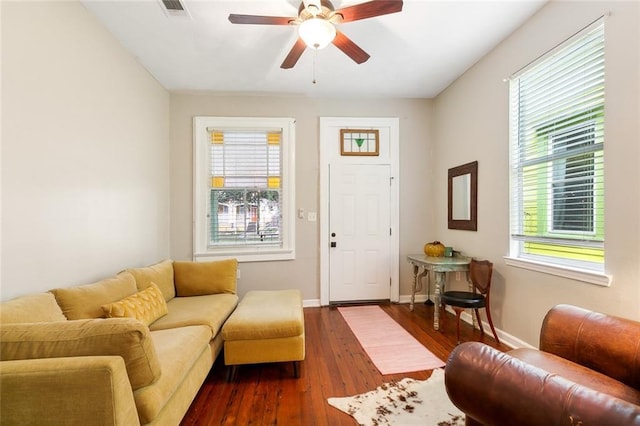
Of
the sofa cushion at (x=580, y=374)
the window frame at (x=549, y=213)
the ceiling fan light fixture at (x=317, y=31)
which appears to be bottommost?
the sofa cushion at (x=580, y=374)

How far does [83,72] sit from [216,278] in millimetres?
2111

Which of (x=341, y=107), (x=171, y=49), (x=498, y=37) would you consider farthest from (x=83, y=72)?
(x=498, y=37)

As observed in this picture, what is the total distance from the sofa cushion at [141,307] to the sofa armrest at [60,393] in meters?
0.81

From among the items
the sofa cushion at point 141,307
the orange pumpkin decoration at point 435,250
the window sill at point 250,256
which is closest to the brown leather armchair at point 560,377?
the orange pumpkin decoration at point 435,250

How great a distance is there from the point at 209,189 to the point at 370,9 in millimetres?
2923

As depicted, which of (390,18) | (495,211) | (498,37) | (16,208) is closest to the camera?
(16,208)

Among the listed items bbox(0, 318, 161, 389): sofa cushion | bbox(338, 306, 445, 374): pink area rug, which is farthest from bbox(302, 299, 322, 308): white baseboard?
bbox(0, 318, 161, 389): sofa cushion

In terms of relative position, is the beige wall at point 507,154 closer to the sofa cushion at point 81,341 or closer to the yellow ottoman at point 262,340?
the yellow ottoman at point 262,340

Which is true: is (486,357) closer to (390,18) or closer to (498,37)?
(390,18)

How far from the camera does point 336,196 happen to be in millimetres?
3955

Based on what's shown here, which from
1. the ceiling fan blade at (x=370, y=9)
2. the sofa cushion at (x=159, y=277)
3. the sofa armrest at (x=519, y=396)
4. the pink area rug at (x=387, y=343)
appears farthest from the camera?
the sofa cushion at (x=159, y=277)

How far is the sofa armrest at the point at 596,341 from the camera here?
1.30m

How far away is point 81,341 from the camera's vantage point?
117 cm

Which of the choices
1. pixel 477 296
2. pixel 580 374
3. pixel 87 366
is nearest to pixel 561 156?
pixel 477 296
